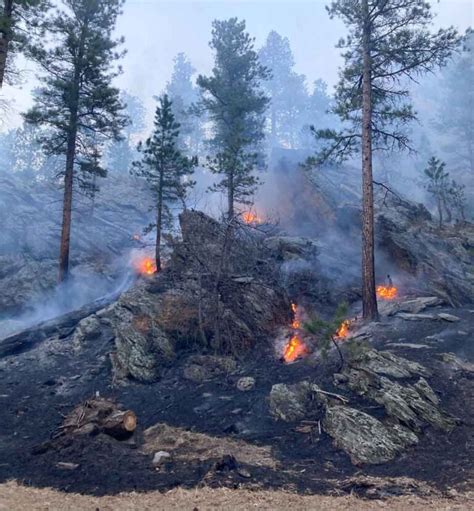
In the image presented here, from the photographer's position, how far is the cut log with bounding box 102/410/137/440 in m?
9.32

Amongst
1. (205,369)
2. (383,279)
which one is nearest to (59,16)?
(205,369)

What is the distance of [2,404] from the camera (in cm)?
1181

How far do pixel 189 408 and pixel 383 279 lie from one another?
13.2 metres

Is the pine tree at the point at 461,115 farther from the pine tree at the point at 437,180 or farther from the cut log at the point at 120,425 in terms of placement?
the cut log at the point at 120,425

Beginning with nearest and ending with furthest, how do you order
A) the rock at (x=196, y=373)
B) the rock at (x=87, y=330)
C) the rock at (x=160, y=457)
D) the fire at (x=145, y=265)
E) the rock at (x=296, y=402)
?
the rock at (x=160, y=457)
the rock at (x=296, y=402)
the rock at (x=196, y=373)
the rock at (x=87, y=330)
the fire at (x=145, y=265)

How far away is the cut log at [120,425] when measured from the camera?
9320 millimetres

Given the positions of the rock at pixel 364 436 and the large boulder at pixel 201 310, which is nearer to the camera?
the rock at pixel 364 436

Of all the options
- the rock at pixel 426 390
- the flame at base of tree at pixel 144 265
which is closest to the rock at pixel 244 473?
the rock at pixel 426 390

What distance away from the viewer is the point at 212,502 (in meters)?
6.63

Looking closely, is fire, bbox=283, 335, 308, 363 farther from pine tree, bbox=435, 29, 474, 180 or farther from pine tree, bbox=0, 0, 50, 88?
pine tree, bbox=435, 29, 474, 180

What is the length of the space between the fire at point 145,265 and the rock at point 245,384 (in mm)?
12659

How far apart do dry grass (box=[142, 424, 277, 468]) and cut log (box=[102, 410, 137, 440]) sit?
0.42 meters

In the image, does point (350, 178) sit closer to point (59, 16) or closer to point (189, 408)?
point (59, 16)

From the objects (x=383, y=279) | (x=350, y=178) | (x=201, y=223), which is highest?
(x=350, y=178)
